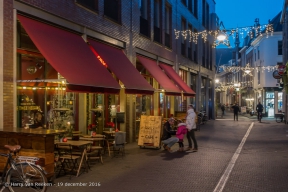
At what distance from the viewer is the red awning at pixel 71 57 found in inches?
353

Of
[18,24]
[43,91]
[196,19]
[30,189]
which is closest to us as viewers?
[30,189]

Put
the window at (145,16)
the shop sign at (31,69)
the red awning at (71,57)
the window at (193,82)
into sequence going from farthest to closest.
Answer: the window at (193,82) < the window at (145,16) < the shop sign at (31,69) < the red awning at (71,57)

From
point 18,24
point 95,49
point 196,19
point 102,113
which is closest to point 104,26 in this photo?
point 95,49

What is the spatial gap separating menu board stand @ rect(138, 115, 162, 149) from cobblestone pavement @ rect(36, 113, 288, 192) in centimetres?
31

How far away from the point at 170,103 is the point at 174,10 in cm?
572

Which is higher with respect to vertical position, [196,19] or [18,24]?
[196,19]

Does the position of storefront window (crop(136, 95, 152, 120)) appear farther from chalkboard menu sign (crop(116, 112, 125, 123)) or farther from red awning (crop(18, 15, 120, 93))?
red awning (crop(18, 15, 120, 93))

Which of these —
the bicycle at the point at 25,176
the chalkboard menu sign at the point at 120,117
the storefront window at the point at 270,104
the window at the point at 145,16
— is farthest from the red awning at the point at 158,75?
the storefront window at the point at 270,104

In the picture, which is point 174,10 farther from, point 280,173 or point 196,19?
point 280,173

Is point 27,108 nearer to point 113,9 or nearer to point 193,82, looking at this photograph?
point 113,9

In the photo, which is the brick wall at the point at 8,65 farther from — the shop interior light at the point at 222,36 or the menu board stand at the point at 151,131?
the shop interior light at the point at 222,36

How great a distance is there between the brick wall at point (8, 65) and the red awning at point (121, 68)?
372 centimetres

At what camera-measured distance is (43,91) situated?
10984mm

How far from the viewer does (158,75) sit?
17016 mm
